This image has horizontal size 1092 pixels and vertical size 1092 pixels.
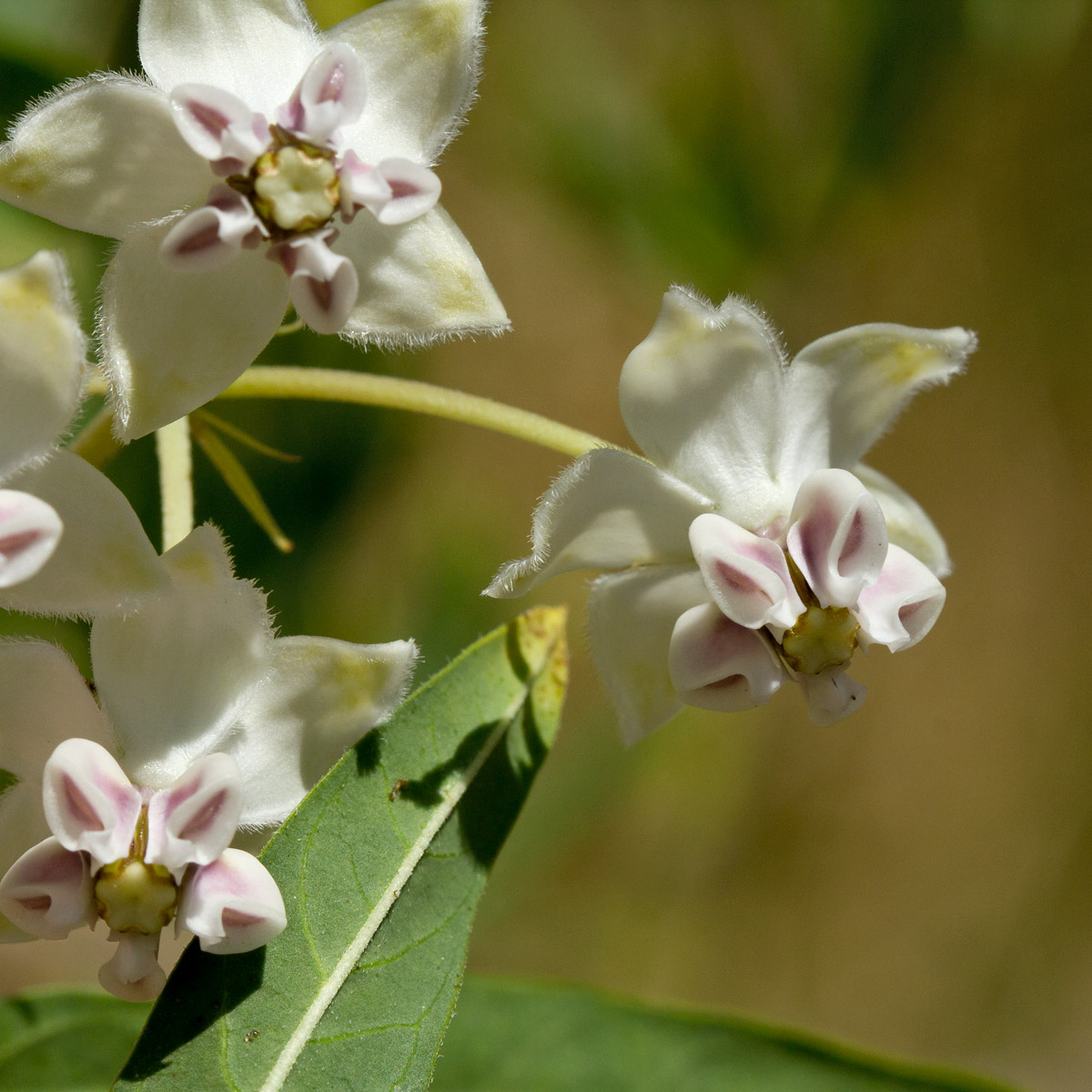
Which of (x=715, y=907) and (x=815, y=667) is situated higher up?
(x=815, y=667)

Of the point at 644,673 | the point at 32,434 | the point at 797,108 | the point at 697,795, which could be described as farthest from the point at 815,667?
the point at 697,795

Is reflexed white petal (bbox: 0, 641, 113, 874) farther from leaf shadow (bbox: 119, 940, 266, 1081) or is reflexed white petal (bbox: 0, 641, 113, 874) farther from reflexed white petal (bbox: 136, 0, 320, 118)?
reflexed white petal (bbox: 136, 0, 320, 118)

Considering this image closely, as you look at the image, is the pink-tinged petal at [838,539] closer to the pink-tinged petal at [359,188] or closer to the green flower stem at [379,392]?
the green flower stem at [379,392]

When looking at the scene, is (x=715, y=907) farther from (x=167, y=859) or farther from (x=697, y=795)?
(x=167, y=859)

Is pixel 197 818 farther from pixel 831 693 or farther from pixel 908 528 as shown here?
pixel 908 528

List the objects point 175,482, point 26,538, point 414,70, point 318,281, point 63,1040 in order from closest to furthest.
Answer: point 26,538
point 318,281
point 414,70
point 175,482
point 63,1040

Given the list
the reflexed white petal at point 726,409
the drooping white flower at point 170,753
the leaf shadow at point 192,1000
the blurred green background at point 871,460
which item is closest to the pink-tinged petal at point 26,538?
the drooping white flower at point 170,753

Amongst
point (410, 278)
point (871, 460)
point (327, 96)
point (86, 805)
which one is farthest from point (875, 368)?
→ point (871, 460)
